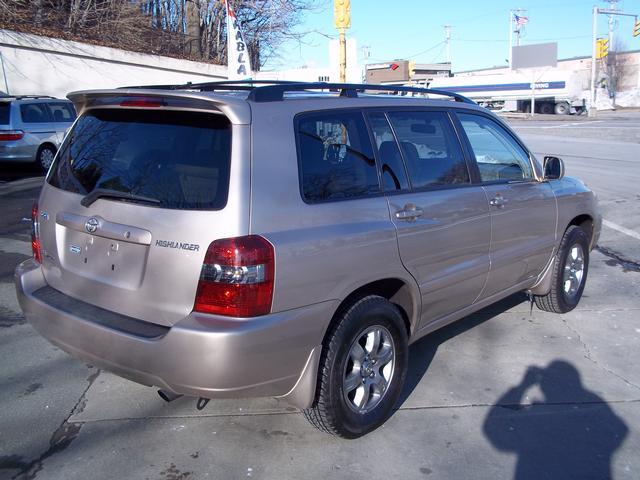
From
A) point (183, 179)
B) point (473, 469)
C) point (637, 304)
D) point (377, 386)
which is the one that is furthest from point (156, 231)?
point (637, 304)

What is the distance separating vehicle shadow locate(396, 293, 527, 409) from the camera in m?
4.31

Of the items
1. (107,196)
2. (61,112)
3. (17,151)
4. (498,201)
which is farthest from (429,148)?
(61,112)

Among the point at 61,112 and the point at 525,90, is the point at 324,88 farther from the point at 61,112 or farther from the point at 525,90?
the point at 525,90

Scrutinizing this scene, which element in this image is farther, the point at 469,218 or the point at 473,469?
the point at 469,218

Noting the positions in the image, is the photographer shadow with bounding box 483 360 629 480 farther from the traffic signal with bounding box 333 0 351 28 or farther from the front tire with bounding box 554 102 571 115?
the front tire with bounding box 554 102 571 115

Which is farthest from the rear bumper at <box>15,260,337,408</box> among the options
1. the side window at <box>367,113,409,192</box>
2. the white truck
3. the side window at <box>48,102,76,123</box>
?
the white truck

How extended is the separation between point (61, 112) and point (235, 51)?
613 cm

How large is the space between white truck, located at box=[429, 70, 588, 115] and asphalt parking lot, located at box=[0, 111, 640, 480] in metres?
51.1

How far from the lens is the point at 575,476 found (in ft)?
10.6

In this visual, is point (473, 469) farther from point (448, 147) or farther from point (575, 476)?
point (448, 147)

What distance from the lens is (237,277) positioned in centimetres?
282

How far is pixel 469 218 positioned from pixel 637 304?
9.10ft

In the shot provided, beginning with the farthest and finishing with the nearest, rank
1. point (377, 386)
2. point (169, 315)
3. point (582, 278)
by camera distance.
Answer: point (582, 278)
point (377, 386)
point (169, 315)

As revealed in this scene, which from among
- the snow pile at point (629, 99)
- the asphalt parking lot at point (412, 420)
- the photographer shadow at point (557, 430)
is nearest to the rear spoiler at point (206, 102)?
the asphalt parking lot at point (412, 420)
